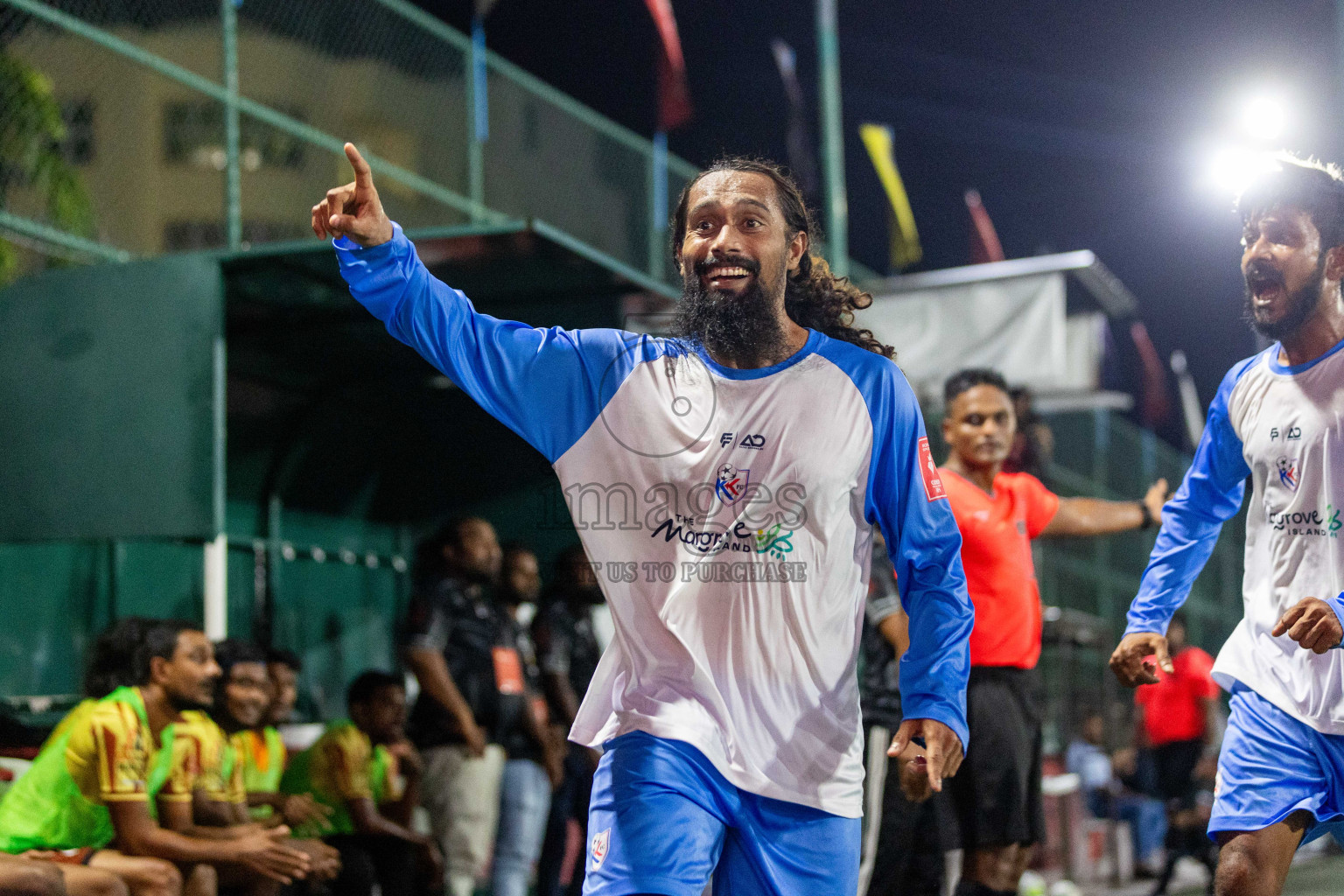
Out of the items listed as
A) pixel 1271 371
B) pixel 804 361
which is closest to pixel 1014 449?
pixel 1271 371

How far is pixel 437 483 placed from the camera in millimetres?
11383

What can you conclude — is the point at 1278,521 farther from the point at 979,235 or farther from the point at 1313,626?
the point at 979,235

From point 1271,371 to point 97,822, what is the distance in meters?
4.61

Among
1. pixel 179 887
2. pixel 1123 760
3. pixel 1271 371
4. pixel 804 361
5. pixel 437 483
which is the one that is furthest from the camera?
pixel 1123 760

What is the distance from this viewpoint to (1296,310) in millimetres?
4500

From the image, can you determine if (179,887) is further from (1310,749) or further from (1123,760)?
(1123,760)

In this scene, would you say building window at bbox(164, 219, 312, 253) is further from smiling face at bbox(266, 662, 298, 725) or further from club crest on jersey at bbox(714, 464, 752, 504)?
club crest on jersey at bbox(714, 464, 752, 504)

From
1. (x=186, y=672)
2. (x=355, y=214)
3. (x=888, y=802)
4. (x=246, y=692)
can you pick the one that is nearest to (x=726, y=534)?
(x=355, y=214)

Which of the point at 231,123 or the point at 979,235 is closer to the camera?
the point at 231,123

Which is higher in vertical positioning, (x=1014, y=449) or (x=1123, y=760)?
(x=1014, y=449)

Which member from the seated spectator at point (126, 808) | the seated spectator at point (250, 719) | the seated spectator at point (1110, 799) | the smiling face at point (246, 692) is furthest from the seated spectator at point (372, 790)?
the seated spectator at point (1110, 799)

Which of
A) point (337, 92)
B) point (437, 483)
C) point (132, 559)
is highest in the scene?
point (337, 92)

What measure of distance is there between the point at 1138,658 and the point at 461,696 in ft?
13.2

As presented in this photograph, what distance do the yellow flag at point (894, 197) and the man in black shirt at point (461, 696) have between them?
908cm
